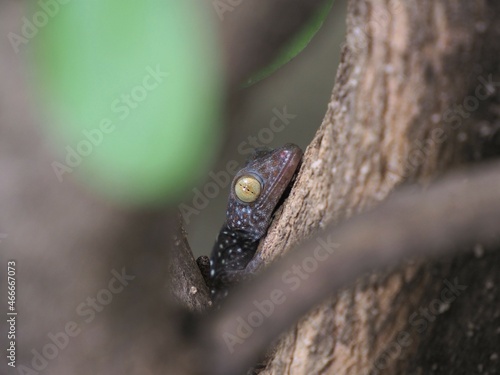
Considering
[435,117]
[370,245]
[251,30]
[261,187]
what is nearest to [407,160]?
[435,117]

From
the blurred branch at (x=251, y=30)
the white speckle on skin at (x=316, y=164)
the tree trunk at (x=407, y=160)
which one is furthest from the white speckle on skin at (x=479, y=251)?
the blurred branch at (x=251, y=30)

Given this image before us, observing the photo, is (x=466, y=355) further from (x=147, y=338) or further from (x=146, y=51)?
(x=146, y=51)

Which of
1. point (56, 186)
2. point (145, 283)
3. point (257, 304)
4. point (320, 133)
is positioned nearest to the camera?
point (56, 186)

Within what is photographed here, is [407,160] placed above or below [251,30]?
below

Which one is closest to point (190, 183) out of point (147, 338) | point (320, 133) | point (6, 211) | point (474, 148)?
point (6, 211)

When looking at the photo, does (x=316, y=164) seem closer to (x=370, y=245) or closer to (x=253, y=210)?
(x=370, y=245)

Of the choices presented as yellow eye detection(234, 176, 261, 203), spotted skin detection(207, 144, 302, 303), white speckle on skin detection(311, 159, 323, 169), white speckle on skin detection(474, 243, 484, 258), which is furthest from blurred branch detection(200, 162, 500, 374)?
yellow eye detection(234, 176, 261, 203)
